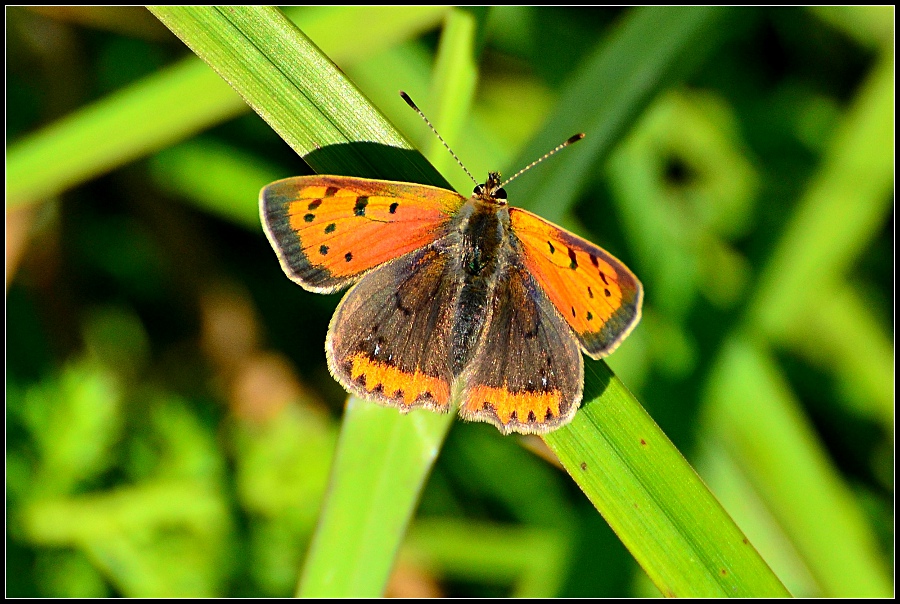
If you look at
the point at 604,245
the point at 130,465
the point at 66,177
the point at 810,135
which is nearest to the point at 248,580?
the point at 130,465

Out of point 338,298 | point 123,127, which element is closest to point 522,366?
point 338,298

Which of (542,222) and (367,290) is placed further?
A: (367,290)

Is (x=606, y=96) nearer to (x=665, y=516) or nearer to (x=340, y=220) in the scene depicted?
(x=340, y=220)

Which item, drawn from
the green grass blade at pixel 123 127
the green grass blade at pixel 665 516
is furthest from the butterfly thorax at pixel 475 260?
the green grass blade at pixel 123 127

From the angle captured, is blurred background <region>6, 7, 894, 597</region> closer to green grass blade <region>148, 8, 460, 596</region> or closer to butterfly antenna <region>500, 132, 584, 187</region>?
butterfly antenna <region>500, 132, 584, 187</region>

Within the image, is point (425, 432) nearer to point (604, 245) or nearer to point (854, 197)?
point (604, 245)

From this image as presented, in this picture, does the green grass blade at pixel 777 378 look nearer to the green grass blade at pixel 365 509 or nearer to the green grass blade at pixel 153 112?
the green grass blade at pixel 365 509
